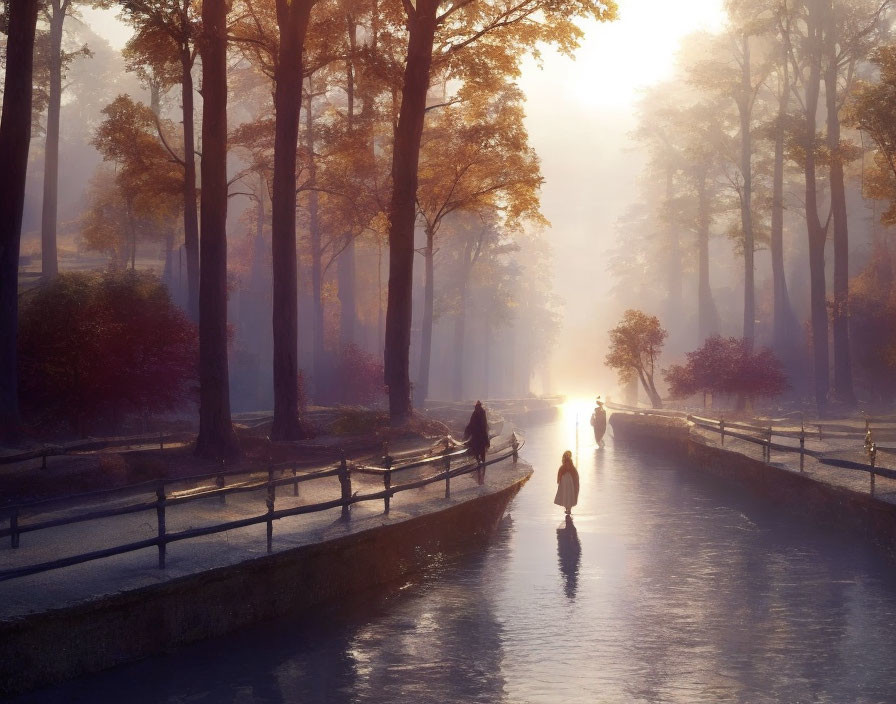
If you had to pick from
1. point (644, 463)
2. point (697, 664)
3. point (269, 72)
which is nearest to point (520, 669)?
point (697, 664)

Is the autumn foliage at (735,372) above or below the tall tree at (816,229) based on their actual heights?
below

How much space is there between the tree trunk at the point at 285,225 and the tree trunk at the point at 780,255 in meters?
30.3

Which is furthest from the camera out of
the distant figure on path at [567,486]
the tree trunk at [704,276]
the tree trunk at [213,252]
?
the tree trunk at [704,276]

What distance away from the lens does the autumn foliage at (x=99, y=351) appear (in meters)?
25.9

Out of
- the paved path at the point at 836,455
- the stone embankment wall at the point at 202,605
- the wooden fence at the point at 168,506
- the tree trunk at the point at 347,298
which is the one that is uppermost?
the tree trunk at the point at 347,298

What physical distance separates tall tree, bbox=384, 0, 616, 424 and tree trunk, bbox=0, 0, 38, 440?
372 inches

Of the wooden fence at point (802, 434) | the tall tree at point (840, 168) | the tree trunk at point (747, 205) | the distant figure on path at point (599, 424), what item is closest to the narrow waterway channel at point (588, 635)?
the wooden fence at point (802, 434)

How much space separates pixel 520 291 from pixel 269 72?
7220 centimetres

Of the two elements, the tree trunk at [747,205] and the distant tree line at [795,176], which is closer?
the distant tree line at [795,176]

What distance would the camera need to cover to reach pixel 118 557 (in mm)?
12836

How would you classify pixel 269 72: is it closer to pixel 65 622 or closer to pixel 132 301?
pixel 132 301

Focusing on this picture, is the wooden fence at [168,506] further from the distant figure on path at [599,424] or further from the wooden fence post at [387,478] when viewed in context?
the distant figure on path at [599,424]

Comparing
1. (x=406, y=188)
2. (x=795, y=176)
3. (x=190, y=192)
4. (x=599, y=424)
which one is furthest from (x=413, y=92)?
(x=795, y=176)

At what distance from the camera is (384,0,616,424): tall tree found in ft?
91.6
